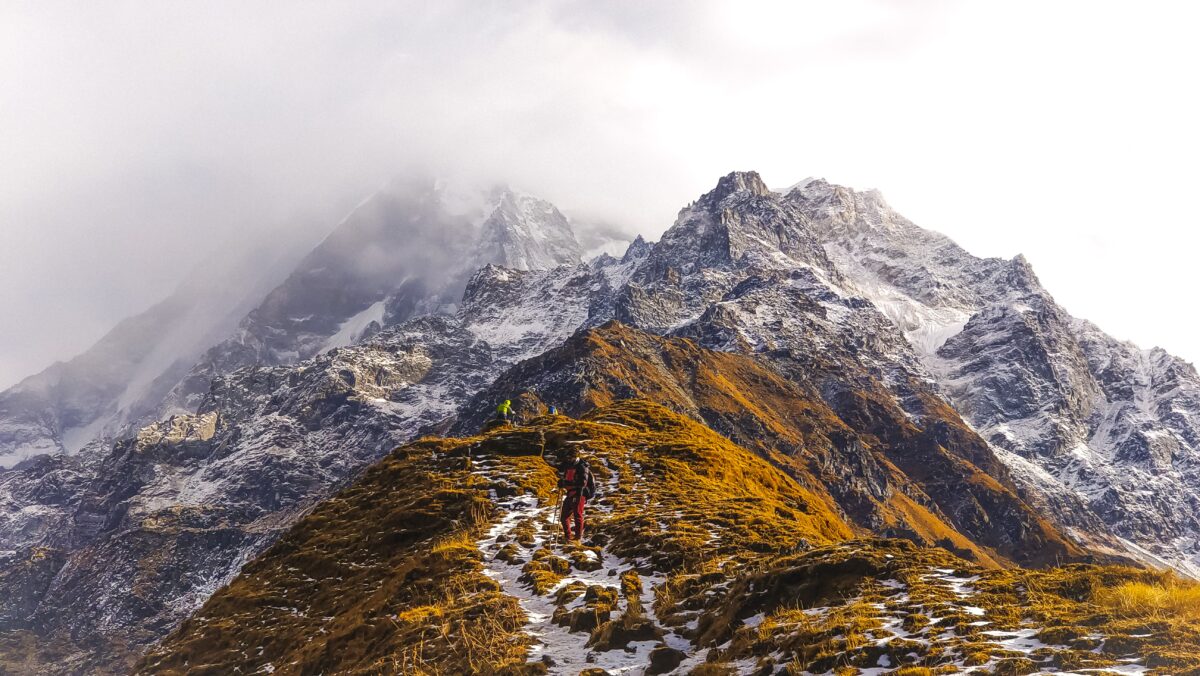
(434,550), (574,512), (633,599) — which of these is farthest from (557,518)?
(633,599)

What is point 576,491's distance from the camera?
28.3m

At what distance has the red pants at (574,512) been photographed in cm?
2841

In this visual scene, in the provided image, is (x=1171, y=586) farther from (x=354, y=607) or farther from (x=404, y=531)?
(x=404, y=531)

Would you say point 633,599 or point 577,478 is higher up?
point 577,478

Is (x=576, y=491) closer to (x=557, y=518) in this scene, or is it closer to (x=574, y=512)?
(x=574, y=512)

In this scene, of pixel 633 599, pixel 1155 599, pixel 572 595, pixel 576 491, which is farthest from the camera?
pixel 576 491

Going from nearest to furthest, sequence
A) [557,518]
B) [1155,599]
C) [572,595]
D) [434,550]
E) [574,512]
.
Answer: [1155,599] → [572,595] → [434,550] → [574,512] → [557,518]

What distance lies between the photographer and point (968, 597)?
1658 centimetres

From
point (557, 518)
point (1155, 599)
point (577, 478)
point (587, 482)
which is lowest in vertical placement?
point (1155, 599)

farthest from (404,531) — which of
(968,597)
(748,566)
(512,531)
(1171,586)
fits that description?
(1171,586)

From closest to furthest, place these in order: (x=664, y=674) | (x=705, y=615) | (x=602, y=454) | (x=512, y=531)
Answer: (x=664, y=674) → (x=705, y=615) → (x=512, y=531) → (x=602, y=454)

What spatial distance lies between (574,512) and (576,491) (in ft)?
3.18

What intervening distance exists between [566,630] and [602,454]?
84.9 ft

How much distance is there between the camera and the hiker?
28047mm
